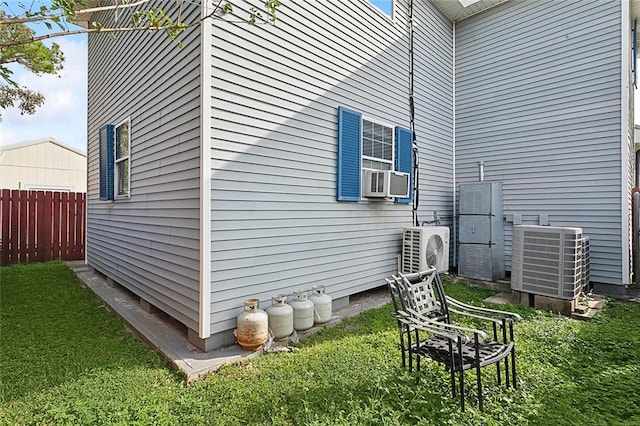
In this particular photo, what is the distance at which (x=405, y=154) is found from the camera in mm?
5984

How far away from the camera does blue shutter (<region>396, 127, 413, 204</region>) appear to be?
581cm

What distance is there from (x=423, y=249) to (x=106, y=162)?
534 centimetres

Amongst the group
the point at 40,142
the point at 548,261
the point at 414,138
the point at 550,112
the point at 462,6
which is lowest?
the point at 548,261

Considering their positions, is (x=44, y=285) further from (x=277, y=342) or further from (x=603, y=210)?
(x=603, y=210)

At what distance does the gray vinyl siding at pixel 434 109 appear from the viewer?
646cm

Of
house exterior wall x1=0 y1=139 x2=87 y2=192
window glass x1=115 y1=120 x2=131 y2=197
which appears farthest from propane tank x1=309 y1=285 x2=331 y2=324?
house exterior wall x1=0 y1=139 x2=87 y2=192

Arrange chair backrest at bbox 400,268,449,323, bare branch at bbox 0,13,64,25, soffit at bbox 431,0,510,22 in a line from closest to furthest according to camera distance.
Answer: bare branch at bbox 0,13,64,25 → chair backrest at bbox 400,268,449,323 → soffit at bbox 431,0,510,22

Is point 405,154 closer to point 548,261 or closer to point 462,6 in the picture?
point 548,261

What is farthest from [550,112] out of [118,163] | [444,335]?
[118,163]

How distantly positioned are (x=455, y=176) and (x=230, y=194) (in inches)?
221

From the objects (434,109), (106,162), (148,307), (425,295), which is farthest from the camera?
(434,109)

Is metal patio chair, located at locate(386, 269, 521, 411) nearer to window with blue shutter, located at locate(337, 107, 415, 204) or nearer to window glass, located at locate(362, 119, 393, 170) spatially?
window with blue shutter, located at locate(337, 107, 415, 204)

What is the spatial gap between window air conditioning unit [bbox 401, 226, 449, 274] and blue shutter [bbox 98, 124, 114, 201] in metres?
4.90

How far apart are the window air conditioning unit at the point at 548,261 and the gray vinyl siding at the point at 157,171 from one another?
449 centimetres
